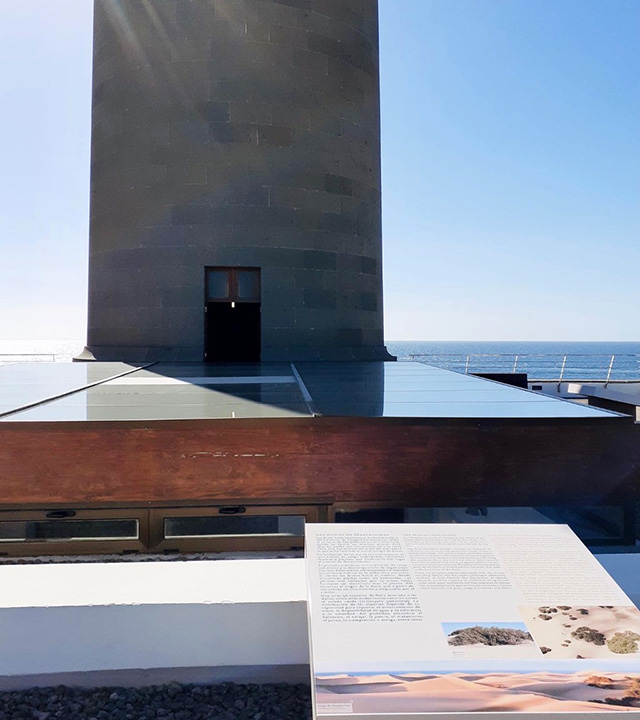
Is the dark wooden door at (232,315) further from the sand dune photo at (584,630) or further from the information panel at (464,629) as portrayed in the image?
the sand dune photo at (584,630)

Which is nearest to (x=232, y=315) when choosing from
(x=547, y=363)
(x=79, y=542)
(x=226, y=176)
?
(x=226, y=176)

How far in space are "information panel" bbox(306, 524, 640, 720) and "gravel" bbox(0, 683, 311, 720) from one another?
0.67 meters

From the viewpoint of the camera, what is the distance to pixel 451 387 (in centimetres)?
676

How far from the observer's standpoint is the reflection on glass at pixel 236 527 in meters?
4.57

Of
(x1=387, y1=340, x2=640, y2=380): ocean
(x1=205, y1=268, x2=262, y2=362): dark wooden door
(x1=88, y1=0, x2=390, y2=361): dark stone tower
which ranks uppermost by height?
(x1=88, y1=0, x2=390, y2=361): dark stone tower

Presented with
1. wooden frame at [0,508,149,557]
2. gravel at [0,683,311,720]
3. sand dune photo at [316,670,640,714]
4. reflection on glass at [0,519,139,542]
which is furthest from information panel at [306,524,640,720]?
reflection on glass at [0,519,139,542]

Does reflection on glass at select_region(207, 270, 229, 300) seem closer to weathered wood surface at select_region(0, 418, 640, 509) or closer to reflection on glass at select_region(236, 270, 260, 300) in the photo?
reflection on glass at select_region(236, 270, 260, 300)

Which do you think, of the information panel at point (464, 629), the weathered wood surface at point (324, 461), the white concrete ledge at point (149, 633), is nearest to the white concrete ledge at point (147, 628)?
the white concrete ledge at point (149, 633)

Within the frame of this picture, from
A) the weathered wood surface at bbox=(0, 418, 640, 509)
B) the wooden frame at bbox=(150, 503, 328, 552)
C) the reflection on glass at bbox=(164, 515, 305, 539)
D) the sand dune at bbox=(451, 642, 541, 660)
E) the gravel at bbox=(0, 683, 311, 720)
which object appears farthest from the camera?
the reflection on glass at bbox=(164, 515, 305, 539)

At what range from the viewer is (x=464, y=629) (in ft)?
6.12

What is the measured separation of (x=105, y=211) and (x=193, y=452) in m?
10.3

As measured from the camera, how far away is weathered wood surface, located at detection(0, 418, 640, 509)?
4336 mm

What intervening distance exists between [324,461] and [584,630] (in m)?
2.69

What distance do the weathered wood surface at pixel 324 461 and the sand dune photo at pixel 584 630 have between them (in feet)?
8.18
